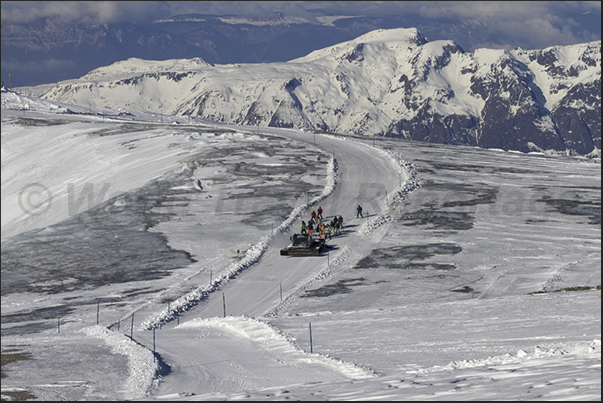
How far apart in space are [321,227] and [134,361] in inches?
1163

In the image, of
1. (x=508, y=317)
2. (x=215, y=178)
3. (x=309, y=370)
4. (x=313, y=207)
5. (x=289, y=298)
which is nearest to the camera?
(x=309, y=370)

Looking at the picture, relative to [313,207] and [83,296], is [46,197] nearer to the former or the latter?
[313,207]

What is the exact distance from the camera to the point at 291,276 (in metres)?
47.8

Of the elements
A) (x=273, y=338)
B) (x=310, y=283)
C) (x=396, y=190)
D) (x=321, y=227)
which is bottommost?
(x=310, y=283)

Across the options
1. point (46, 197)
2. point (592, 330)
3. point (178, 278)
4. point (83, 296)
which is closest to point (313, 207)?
point (178, 278)

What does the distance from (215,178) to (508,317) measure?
4851 centimetres

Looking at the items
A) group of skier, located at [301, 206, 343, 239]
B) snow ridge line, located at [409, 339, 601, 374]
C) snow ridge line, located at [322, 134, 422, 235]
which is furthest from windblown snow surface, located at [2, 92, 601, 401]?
group of skier, located at [301, 206, 343, 239]

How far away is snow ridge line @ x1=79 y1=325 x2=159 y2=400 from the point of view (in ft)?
80.9

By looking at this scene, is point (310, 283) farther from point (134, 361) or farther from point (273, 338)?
point (134, 361)

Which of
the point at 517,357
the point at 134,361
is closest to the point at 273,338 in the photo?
the point at 134,361

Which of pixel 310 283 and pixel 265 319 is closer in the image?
pixel 265 319

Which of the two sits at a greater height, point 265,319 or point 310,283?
point 265,319

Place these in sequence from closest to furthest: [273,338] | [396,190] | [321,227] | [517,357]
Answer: [517,357], [273,338], [321,227], [396,190]

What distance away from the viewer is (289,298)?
141ft
